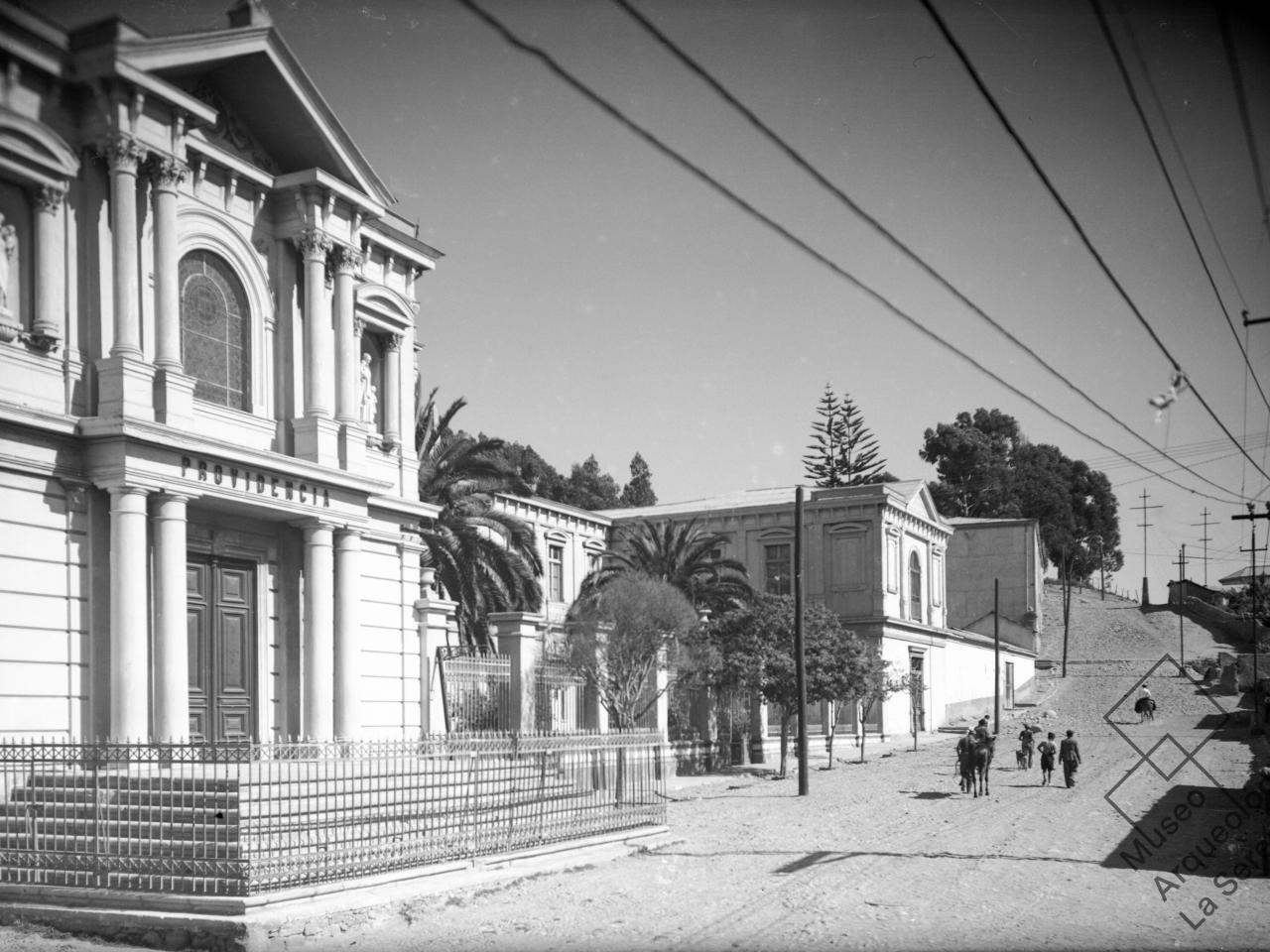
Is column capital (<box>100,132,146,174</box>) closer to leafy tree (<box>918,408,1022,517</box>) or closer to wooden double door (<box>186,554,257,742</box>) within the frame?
wooden double door (<box>186,554,257,742</box>)

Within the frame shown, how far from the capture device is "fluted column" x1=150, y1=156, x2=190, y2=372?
56.5 ft

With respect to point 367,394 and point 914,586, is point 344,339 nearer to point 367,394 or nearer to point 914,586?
point 367,394

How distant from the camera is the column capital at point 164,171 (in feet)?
56.5

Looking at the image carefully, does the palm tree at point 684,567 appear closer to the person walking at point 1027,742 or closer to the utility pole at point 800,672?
the utility pole at point 800,672

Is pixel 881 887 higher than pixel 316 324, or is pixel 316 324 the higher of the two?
pixel 316 324

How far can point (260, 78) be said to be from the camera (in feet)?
61.6

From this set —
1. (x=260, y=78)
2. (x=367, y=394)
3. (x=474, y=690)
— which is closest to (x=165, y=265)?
(x=260, y=78)

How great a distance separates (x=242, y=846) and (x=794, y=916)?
522cm

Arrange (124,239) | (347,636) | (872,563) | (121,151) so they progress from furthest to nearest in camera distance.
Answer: (872,563), (347,636), (124,239), (121,151)

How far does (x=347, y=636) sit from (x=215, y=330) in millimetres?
4982

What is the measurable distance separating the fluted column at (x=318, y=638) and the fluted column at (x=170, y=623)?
2.78 metres

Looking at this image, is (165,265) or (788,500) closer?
(165,265)

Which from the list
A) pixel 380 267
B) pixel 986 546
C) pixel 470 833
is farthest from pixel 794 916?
pixel 986 546

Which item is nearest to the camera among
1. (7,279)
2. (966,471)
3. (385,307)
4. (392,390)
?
(7,279)
